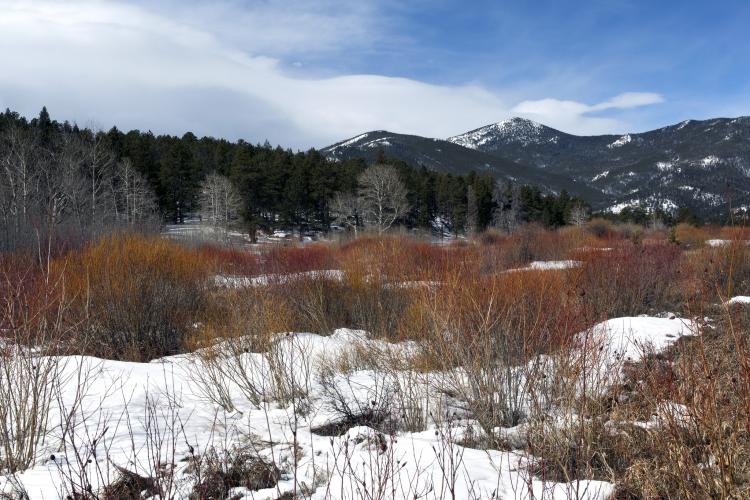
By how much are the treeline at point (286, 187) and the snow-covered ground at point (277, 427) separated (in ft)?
132

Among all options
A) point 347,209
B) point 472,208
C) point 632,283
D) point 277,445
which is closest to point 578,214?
point 472,208

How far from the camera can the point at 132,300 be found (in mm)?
8539

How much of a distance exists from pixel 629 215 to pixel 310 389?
6254 cm

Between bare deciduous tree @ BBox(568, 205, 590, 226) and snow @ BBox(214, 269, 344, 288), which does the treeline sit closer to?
bare deciduous tree @ BBox(568, 205, 590, 226)

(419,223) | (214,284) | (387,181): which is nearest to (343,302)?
(214,284)

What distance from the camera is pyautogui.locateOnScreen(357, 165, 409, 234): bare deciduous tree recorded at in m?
45.5

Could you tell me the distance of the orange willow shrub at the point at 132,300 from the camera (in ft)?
27.6

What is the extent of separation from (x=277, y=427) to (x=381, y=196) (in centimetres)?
4101

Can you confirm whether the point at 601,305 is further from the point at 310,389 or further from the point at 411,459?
the point at 411,459

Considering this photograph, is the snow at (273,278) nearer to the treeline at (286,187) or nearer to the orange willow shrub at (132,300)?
the orange willow shrub at (132,300)

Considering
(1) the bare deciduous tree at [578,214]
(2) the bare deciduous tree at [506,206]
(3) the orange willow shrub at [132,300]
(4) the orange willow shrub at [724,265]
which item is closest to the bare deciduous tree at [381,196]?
(2) the bare deciduous tree at [506,206]

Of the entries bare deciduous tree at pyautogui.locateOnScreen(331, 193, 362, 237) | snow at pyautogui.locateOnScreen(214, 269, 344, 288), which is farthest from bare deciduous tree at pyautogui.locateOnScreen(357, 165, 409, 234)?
snow at pyautogui.locateOnScreen(214, 269, 344, 288)

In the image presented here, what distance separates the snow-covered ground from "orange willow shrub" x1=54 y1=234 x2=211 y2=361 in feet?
3.98

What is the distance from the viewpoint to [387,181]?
151ft
